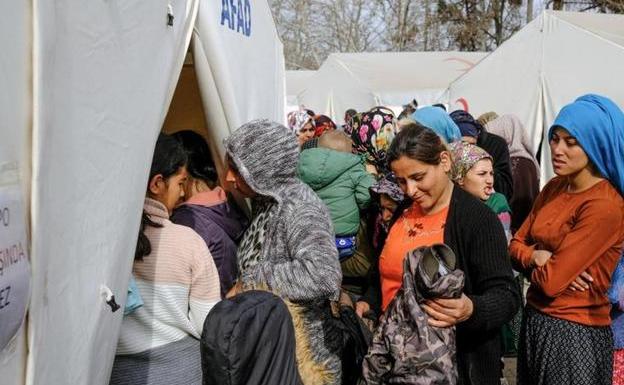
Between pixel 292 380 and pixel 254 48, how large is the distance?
222 cm

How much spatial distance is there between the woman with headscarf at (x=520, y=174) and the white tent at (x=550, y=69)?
12.0 ft

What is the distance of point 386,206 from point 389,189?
0.31 feet

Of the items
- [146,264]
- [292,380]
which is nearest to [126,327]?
[146,264]

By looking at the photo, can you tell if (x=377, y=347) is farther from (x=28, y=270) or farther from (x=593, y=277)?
(x=28, y=270)

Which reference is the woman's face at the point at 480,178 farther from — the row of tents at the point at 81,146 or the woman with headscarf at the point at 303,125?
the woman with headscarf at the point at 303,125

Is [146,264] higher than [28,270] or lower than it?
lower

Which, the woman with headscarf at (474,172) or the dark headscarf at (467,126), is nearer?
the woman with headscarf at (474,172)

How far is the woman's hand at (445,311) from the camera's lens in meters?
1.96

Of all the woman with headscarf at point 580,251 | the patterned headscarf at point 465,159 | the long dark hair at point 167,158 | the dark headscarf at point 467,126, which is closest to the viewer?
the long dark hair at point 167,158

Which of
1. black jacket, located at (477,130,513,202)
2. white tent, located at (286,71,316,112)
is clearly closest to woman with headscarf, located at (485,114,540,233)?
black jacket, located at (477,130,513,202)

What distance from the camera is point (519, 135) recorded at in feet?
17.3

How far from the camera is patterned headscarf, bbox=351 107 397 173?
399cm

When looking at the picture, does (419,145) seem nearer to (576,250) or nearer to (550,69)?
(576,250)

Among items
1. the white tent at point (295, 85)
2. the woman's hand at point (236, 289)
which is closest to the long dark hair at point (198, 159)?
the woman's hand at point (236, 289)
